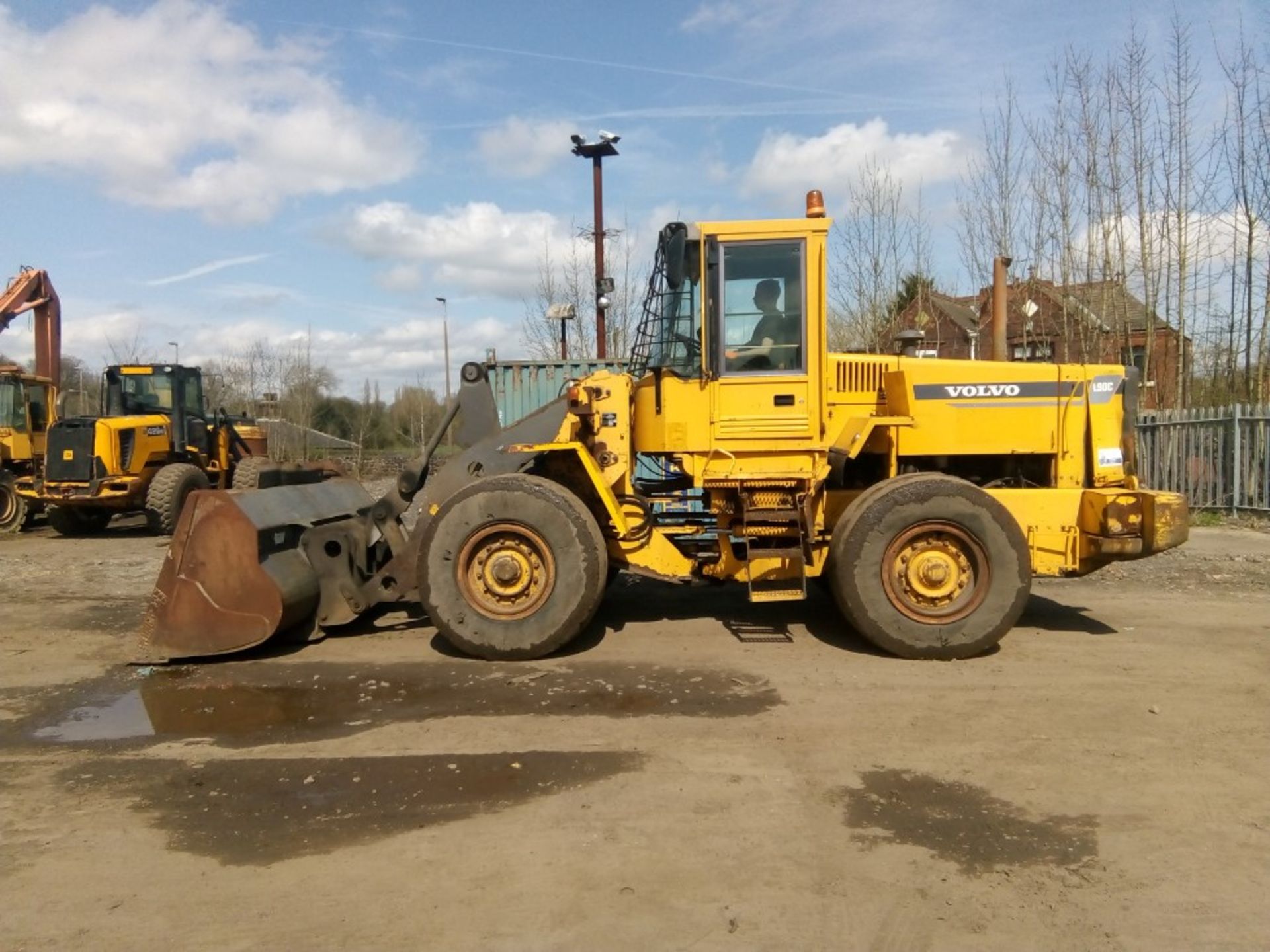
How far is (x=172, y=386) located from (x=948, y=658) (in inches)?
595

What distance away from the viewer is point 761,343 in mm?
6645

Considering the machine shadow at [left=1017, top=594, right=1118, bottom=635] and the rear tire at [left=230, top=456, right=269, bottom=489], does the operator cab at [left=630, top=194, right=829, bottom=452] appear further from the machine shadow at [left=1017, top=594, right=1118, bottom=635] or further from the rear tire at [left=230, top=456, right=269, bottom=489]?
the rear tire at [left=230, top=456, right=269, bottom=489]

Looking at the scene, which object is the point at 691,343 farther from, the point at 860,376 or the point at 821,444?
the point at 860,376

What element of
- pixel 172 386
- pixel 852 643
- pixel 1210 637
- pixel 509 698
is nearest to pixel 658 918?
pixel 509 698

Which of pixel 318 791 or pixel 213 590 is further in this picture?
pixel 213 590

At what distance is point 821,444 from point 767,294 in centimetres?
117

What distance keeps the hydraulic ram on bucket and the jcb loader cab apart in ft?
27.6

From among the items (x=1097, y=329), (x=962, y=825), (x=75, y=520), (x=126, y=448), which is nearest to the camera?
(x=962, y=825)

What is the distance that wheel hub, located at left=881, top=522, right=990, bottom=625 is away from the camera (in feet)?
20.8

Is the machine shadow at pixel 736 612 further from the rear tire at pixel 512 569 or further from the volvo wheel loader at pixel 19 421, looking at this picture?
the volvo wheel loader at pixel 19 421

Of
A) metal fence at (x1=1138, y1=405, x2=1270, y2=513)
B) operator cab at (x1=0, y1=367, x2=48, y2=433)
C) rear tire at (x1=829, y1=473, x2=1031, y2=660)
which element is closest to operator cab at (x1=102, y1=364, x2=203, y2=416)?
operator cab at (x1=0, y1=367, x2=48, y2=433)

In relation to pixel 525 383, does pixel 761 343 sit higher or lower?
lower

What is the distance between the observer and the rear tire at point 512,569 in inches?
252

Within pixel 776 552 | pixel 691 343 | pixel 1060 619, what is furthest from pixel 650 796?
pixel 1060 619
